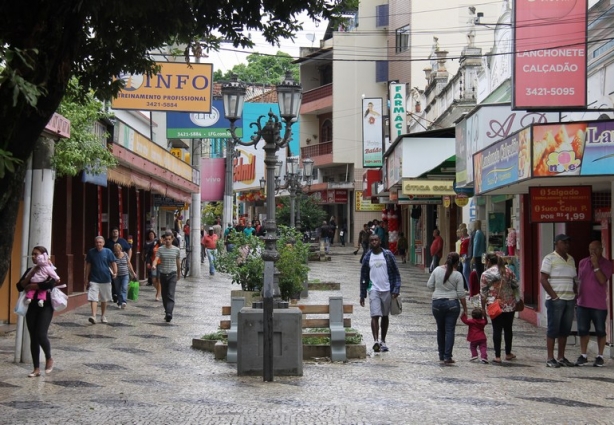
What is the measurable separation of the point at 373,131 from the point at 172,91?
2225cm

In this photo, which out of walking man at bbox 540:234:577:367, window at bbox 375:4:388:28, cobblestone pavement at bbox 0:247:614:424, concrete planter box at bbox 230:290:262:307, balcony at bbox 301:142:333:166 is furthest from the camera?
balcony at bbox 301:142:333:166

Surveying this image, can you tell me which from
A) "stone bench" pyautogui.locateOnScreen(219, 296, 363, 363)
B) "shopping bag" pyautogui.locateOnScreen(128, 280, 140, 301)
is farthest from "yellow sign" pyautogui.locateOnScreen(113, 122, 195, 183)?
"stone bench" pyautogui.locateOnScreen(219, 296, 363, 363)

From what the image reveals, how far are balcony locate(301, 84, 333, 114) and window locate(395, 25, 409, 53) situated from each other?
21.7 feet

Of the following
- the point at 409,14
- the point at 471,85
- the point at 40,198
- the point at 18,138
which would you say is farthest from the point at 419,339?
the point at 409,14

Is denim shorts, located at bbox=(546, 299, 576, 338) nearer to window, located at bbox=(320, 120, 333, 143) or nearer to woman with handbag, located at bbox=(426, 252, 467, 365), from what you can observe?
woman with handbag, located at bbox=(426, 252, 467, 365)

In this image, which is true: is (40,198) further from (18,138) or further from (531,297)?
(531,297)

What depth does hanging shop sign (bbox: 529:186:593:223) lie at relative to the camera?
14.7 metres

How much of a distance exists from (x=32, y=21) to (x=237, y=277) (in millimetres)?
12882

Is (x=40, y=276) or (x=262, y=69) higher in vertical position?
(x=262, y=69)

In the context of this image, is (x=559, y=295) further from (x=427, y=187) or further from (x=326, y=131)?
(x=326, y=131)

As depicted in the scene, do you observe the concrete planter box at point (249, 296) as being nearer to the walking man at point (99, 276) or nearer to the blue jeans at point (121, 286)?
the blue jeans at point (121, 286)

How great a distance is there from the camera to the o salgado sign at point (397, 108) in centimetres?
3981

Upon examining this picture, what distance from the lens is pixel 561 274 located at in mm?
12938

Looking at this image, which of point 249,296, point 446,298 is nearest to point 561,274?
point 446,298
